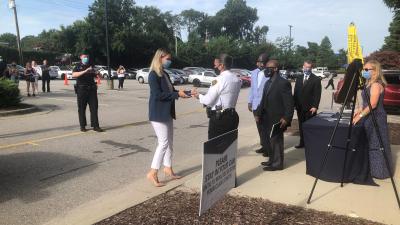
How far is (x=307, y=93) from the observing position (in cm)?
848

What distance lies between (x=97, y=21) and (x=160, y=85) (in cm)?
5589

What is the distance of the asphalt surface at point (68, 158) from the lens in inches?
219

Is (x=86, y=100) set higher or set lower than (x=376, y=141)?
higher

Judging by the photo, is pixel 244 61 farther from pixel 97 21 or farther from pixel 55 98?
pixel 55 98

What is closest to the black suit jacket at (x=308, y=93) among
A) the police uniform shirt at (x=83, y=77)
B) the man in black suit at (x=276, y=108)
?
the man in black suit at (x=276, y=108)

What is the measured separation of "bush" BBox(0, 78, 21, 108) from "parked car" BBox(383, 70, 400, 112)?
13.6 meters

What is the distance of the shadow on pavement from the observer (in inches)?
230

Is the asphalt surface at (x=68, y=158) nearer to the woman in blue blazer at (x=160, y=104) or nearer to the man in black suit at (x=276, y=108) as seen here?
the woman in blue blazer at (x=160, y=104)

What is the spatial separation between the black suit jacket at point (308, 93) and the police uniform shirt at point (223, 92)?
3.16 m

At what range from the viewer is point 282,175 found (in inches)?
260

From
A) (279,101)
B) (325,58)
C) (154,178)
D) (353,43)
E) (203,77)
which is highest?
(325,58)

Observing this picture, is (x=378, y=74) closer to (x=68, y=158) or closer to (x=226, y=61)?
(x=226, y=61)

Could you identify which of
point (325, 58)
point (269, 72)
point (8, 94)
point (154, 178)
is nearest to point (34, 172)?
point (154, 178)

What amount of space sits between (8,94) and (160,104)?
32.7 ft
